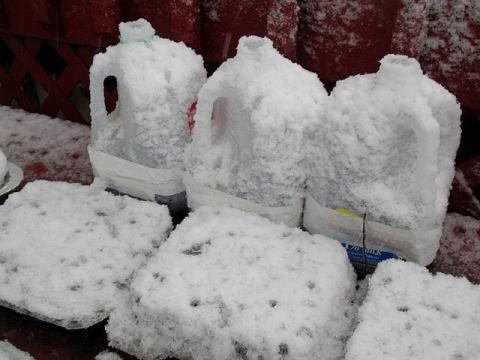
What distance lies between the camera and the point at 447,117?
1.34 meters

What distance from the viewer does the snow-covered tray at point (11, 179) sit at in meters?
1.72

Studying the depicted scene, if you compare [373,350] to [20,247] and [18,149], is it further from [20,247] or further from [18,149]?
[18,149]

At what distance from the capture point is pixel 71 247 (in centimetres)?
139

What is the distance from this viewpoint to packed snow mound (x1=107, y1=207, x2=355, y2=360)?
1126 millimetres

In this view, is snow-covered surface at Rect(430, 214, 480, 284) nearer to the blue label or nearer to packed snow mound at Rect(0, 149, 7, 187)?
the blue label

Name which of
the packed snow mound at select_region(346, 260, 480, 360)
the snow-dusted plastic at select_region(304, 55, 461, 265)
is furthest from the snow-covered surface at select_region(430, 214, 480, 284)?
the packed snow mound at select_region(346, 260, 480, 360)

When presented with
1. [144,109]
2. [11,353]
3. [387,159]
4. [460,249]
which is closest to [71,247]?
[11,353]

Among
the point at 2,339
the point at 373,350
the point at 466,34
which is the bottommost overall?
the point at 2,339

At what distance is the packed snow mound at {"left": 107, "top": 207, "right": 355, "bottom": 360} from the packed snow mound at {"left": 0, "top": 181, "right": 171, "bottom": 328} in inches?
3.0

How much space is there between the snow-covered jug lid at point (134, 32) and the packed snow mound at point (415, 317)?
2.78 feet

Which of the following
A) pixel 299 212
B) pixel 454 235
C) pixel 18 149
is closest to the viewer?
pixel 299 212

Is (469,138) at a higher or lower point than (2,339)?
higher

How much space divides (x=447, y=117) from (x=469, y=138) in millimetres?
389

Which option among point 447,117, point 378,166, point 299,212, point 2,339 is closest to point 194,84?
point 299,212
